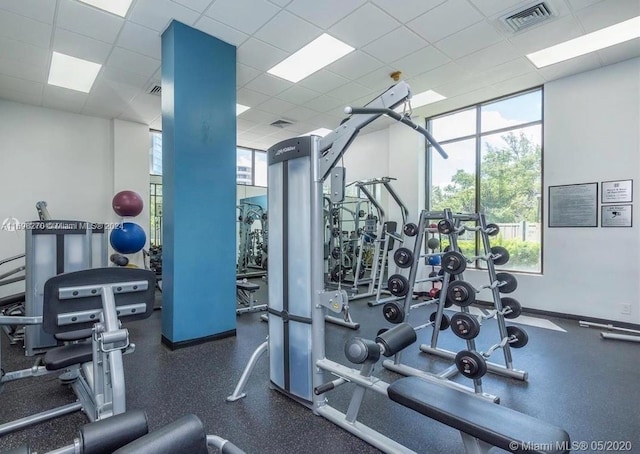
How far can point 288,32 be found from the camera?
3.54 m

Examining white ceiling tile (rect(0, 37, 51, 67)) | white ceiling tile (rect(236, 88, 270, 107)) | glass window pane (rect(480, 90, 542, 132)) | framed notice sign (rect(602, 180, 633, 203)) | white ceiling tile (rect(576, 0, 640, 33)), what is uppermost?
white ceiling tile (rect(576, 0, 640, 33))

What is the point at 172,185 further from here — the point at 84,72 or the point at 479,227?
the point at 479,227

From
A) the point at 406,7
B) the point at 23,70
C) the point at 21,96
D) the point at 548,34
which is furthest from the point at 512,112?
the point at 21,96

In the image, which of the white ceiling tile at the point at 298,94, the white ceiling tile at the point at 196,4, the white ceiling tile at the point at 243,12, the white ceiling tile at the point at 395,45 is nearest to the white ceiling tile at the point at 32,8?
the white ceiling tile at the point at 196,4

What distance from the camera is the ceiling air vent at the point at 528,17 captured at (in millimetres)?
3146

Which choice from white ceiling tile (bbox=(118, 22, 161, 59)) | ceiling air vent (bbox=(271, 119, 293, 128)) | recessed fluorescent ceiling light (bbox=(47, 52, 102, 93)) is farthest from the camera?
ceiling air vent (bbox=(271, 119, 293, 128))

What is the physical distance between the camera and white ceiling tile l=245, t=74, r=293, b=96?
15.1 ft

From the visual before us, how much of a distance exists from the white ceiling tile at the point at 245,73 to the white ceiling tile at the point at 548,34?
3.06 m

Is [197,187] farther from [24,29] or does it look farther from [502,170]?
[502,170]

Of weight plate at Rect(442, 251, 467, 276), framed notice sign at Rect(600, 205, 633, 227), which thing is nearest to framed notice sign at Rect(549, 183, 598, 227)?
framed notice sign at Rect(600, 205, 633, 227)

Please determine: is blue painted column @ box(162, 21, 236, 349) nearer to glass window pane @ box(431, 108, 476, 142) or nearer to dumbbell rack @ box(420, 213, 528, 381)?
dumbbell rack @ box(420, 213, 528, 381)

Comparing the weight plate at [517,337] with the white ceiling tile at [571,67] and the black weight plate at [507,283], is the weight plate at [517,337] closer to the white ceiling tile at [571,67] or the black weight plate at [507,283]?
the black weight plate at [507,283]

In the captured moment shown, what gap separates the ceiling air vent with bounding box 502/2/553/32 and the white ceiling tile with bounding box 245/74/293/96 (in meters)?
2.76

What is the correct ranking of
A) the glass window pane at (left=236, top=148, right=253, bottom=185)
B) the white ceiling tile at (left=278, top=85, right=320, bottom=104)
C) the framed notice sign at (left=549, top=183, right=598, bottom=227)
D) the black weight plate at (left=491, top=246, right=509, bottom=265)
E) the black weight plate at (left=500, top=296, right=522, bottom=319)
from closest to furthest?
1. the black weight plate at (left=500, top=296, right=522, bottom=319)
2. the black weight plate at (left=491, top=246, right=509, bottom=265)
3. the framed notice sign at (left=549, top=183, right=598, bottom=227)
4. the white ceiling tile at (left=278, top=85, right=320, bottom=104)
5. the glass window pane at (left=236, top=148, right=253, bottom=185)
